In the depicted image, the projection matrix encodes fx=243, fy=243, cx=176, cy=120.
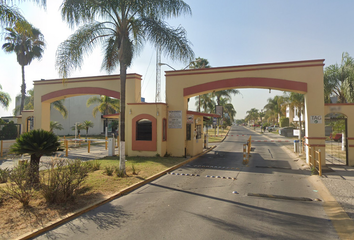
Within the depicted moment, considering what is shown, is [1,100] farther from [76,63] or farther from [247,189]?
[247,189]

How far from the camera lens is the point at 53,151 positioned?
8250 mm

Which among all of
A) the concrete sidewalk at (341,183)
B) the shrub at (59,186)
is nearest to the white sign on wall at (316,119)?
the concrete sidewalk at (341,183)

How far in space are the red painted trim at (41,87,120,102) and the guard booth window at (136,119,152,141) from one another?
2676 millimetres

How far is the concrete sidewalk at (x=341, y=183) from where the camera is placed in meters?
6.72

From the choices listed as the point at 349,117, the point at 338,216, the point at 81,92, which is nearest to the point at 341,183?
the point at 338,216

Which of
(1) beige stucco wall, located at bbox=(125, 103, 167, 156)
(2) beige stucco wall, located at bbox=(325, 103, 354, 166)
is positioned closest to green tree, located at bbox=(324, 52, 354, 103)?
(2) beige stucco wall, located at bbox=(325, 103, 354, 166)

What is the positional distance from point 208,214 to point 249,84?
9.84 metres

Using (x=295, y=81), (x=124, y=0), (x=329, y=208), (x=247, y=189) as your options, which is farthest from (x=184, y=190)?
(x=295, y=81)

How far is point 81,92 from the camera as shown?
1755cm

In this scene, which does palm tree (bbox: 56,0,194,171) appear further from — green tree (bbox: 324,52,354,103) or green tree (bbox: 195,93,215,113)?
green tree (bbox: 195,93,215,113)

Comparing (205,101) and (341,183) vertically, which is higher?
(205,101)

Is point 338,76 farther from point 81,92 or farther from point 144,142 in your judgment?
point 81,92

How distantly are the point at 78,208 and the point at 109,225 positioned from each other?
1.36 metres

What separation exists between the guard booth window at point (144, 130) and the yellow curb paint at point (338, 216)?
9.66 m
